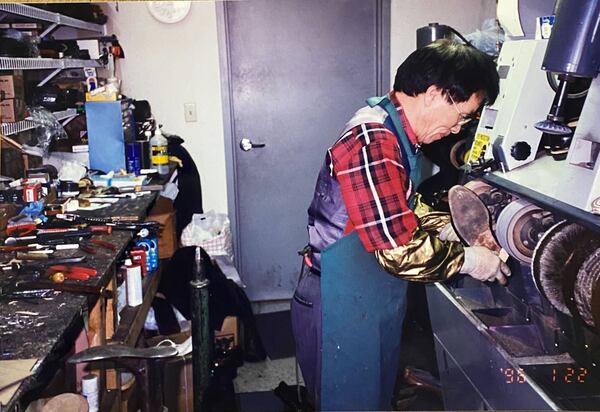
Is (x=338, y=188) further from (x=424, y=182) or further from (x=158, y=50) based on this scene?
(x=158, y=50)

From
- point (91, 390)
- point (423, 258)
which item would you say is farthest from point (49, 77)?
point (423, 258)

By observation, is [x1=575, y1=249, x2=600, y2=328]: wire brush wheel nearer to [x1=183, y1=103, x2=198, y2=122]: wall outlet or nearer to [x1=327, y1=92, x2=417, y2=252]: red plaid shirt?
[x1=327, y1=92, x2=417, y2=252]: red plaid shirt

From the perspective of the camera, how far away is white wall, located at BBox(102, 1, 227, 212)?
306cm

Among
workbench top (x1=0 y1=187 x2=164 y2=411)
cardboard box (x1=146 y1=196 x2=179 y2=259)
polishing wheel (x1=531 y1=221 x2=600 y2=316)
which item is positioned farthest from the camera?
cardboard box (x1=146 y1=196 x2=179 y2=259)

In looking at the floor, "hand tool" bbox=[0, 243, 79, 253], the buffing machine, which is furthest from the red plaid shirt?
the floor

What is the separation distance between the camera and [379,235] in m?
1.34

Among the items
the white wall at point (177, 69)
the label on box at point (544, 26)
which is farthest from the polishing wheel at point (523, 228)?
the white wall at point (177, 69)

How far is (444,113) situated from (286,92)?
1864mm

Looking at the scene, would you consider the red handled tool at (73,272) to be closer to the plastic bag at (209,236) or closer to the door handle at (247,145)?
the plastic bag at (209,236)

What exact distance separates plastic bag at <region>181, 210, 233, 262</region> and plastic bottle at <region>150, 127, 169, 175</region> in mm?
332

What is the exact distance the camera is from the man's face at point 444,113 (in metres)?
1.43

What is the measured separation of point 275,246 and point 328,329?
183 centimetres

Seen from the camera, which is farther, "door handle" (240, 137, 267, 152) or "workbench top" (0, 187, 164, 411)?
"door handle" (240, 137, 267, 152)

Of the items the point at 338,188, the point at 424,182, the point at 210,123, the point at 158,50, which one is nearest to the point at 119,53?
the point at 158,50
